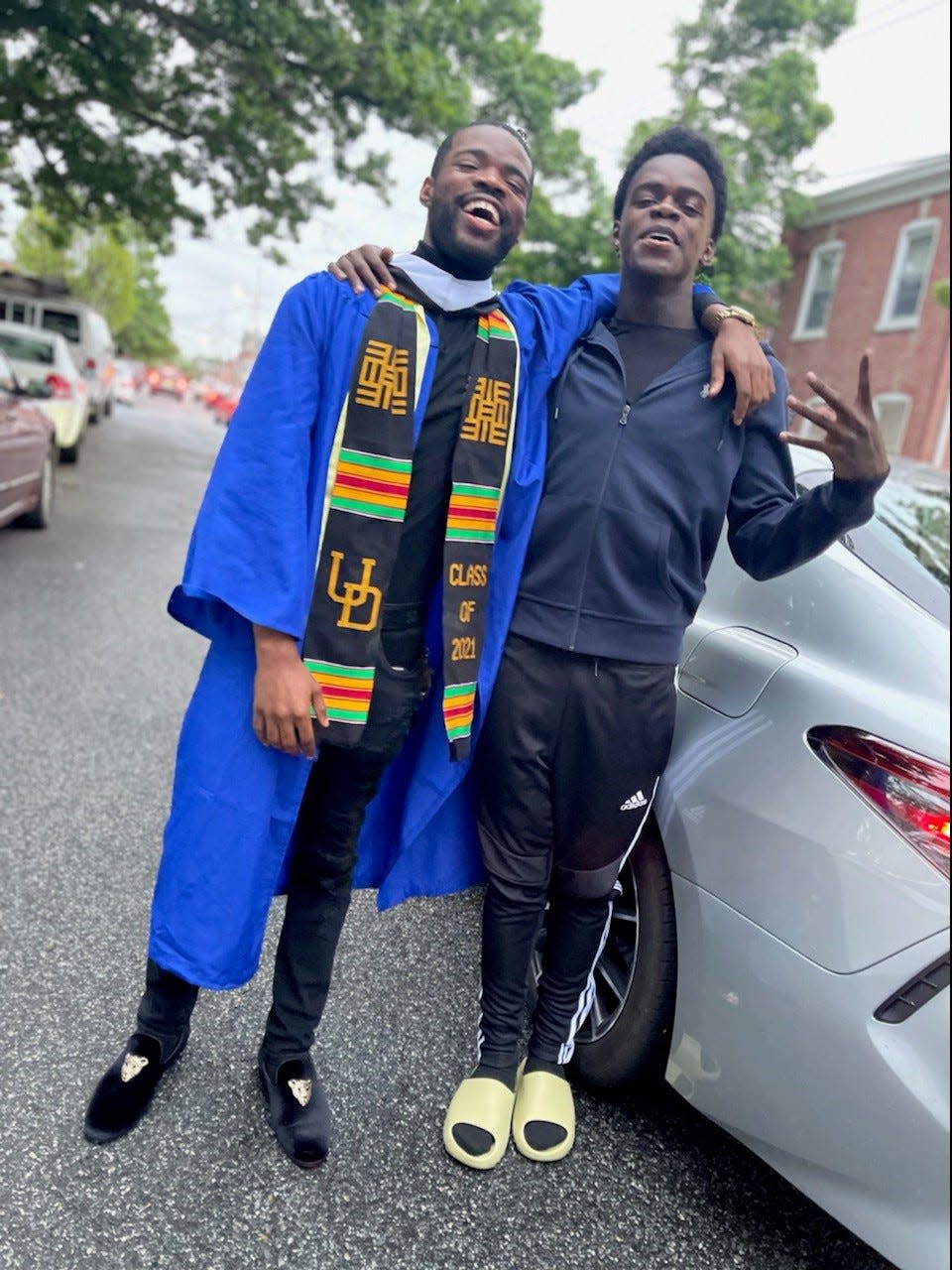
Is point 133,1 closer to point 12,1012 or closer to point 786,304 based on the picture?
point 12,1012

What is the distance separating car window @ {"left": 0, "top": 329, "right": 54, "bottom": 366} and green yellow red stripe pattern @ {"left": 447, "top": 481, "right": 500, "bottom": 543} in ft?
37.3

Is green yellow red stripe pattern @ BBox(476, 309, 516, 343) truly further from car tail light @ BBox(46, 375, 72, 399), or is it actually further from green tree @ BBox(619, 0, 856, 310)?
green tree @ BBox(619, 0, 856, 310)

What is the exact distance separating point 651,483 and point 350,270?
70 cm

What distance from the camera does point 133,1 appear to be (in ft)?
31.8

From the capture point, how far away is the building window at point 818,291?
21.1 metres

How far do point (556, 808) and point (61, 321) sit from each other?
17.6 metres

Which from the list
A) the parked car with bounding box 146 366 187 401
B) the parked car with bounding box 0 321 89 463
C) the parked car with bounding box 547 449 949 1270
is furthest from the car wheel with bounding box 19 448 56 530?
the parked car with bounding box 146 366 187 401

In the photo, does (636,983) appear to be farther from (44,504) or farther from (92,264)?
(92,264)

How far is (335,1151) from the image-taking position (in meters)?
2.12

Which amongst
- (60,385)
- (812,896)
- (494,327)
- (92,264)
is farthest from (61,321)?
(92,264)

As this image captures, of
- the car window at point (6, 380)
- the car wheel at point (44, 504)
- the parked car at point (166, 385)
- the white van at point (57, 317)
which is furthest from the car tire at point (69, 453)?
the parked car at point (166, 385)

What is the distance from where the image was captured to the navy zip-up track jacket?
2.01 metres

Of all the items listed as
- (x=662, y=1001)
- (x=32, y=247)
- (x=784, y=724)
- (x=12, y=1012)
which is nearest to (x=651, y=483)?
(x=784, y=724)

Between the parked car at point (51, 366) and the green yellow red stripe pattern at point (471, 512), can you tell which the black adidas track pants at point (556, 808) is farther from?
the parked car at point (51, 366)
